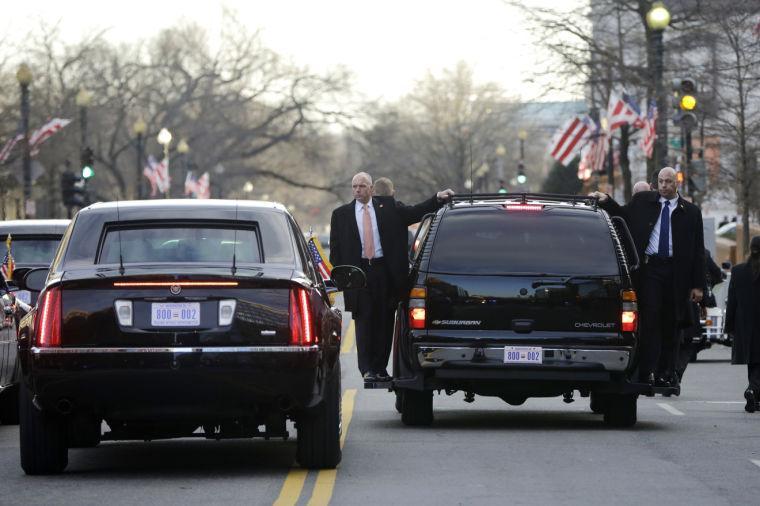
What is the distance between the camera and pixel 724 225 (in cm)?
6197

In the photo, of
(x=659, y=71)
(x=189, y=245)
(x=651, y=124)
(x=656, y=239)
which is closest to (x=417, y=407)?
(x=656, y=239)

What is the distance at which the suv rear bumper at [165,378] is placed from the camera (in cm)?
981

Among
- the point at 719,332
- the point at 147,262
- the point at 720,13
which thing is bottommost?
the point at 719,332

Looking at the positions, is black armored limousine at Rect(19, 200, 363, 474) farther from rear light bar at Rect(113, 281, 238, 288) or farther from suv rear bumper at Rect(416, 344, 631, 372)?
suv rear bumper at Rect(416, 344, 631, 372)

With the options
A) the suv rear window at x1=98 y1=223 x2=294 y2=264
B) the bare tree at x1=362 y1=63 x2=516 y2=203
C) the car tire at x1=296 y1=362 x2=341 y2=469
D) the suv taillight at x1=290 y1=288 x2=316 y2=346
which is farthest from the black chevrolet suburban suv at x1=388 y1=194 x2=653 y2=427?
the bare tree at x1=362 y1=63 x2=516 y2=203

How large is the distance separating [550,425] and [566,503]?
4.81 metres

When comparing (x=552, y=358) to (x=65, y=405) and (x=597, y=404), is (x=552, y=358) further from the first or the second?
(x=65, y=405)

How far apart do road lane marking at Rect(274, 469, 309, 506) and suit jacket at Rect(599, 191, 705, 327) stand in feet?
16.7

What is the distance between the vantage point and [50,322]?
32.6 feet

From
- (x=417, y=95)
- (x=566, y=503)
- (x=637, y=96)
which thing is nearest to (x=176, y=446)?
(x=566, y=503)

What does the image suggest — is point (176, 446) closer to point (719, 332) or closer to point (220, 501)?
point (220, 501)

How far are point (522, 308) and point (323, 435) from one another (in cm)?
305

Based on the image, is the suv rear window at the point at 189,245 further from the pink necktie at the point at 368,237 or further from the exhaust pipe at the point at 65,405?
the pink necktie at the point at 368,237

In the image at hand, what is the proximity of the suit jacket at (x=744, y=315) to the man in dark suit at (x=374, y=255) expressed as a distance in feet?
11.3
